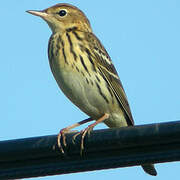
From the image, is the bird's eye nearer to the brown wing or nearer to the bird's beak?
the bird's beak

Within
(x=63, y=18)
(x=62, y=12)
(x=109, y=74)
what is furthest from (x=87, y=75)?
(x=62, y=12)

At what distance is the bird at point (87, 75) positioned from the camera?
859 centimetres

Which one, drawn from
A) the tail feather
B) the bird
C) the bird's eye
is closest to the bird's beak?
the bird

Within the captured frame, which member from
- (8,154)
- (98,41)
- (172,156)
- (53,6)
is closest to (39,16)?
(53,6)

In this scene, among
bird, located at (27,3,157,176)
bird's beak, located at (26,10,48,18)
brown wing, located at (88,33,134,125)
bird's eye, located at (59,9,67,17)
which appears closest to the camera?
bird, located at (27,3,157,176)

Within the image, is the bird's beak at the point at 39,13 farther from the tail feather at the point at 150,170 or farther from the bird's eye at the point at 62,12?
the tail feather at the point at 150,170

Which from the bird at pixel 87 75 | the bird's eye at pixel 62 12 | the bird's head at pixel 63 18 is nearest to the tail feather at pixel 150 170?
the bird at pixel 87 75

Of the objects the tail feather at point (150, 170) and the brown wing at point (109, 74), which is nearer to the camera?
the tail feather at point (150, 170)

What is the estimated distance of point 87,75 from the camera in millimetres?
8609

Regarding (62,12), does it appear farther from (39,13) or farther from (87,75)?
(87,75)

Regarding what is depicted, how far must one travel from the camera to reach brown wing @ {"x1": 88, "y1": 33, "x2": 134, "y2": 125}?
9.05 meters

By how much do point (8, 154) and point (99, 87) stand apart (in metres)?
4.17

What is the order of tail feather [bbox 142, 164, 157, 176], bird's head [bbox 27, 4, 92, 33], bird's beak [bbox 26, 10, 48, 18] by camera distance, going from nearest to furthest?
tail feather [bbox 142, 164, 157, 176]
bird's beak [bbox 26, 10, 48, 18]
bird's head [bbox 27, 4, 92, 33]

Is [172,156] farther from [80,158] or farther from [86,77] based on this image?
[86,77]
